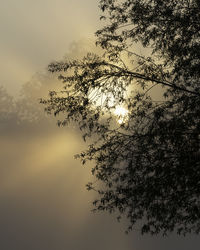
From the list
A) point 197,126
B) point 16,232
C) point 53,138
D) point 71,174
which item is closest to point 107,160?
point 197,126

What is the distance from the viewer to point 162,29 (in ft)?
46.8

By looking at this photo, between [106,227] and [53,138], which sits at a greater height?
[53,138]

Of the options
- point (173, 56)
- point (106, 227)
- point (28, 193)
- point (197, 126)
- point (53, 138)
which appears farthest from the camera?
point (53, 138)

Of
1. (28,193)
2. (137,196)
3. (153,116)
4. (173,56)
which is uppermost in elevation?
(28,193)

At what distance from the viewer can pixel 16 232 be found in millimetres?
53531

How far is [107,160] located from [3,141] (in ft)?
175

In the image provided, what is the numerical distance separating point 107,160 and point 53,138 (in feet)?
168

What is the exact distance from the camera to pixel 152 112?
1398cm

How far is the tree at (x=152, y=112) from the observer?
13.3 m

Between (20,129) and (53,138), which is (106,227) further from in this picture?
(20,129)

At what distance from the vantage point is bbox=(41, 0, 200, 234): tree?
1330 cm

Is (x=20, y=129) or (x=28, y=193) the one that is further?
(x=20, y=129)

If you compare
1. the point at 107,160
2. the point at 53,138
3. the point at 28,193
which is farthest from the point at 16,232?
the point at 107,160

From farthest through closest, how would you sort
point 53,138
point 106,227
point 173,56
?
1. point 53,138
2. point 106,227
3. point 173,56
